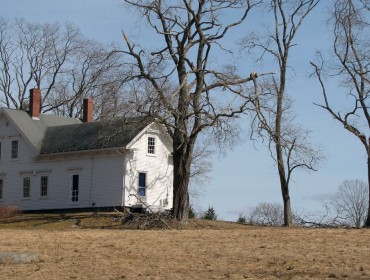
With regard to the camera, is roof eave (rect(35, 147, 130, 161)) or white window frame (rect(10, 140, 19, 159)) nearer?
roof eave (rect(35, 147, 130, 161))

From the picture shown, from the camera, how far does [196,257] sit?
17906mm

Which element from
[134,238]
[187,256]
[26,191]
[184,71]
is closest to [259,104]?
[184,71]

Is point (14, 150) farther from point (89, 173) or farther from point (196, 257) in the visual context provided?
point (196, 257)

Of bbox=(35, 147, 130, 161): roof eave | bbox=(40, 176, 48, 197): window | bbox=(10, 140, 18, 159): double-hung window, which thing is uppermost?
bbox=(10, 140, 18, 159): double-hung window

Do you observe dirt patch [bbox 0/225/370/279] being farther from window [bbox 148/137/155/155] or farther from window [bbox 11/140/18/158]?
window [bbox 11/140/18/158]

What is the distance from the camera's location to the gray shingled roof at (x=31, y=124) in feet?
164

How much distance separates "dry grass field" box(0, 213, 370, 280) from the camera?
50.7 ft

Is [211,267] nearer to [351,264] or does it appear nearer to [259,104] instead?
[351,264]

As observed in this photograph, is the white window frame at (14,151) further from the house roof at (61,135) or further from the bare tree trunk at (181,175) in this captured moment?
the bare tree trunk at (181,175)

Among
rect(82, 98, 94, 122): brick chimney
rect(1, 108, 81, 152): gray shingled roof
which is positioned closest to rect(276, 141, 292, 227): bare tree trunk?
rect(1, 108, 81, 152): gray shingled roof

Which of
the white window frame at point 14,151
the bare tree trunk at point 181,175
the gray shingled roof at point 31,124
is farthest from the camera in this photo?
the white window frame at point 14,151

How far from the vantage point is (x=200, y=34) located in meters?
37.2

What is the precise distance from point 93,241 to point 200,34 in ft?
57.9

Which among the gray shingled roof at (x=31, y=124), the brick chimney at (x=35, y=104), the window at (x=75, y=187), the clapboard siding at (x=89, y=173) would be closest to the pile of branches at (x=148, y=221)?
the clapboard siding at (x=89, y=173)
